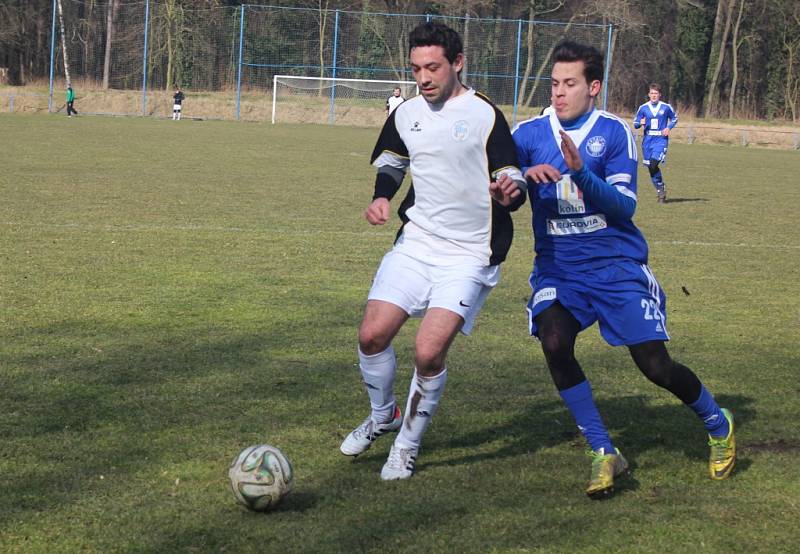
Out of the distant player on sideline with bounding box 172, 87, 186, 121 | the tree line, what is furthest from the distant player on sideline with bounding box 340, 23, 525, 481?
the tree line

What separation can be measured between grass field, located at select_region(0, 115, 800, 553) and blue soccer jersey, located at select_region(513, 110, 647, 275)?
94cm

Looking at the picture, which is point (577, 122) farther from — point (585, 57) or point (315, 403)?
point (315, 403)

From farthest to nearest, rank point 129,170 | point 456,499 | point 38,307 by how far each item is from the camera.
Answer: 1. point 129,170
2. point 38,307
3. point 456,499

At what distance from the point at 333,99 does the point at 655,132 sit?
2657cm

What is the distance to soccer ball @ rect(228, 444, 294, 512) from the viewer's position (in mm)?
3998

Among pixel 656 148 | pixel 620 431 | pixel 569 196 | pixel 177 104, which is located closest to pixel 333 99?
pixel 177 104

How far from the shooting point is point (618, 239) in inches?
180

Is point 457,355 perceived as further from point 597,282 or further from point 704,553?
point 704,553

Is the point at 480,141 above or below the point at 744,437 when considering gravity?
above

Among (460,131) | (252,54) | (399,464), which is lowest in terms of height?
(399,464)

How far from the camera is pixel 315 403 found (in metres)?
5.62

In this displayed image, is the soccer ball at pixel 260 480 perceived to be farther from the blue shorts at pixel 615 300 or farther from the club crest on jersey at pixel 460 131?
the club crest on jersey at pixel 460 131

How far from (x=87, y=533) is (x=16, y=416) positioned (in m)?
1.59

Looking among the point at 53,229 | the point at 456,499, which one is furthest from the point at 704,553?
the point at 53,229
